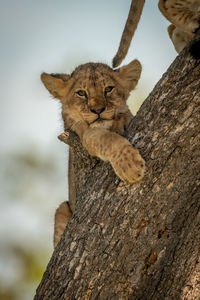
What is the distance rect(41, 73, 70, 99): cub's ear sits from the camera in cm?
455

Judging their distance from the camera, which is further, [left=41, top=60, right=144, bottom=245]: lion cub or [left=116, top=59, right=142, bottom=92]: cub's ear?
[left=116, top=59, right=142, bottom=92]: cub's ear

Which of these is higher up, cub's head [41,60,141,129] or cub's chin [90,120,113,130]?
cub's head [41,60,141,129]

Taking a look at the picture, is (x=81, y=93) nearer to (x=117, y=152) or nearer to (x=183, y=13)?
(x=183, y=13)

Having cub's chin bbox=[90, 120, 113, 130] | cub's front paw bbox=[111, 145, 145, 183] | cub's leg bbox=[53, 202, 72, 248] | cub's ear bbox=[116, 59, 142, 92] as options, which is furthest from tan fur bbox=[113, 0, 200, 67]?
cub's leg bbox=[53, 202, 72, 248]

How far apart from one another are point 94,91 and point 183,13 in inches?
42.3

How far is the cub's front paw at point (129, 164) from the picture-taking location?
270 cm

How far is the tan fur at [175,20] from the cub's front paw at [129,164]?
4.91 feet

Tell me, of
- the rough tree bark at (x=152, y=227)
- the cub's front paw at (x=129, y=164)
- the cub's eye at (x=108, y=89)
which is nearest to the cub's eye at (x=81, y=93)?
the cub's eye at (x=108, y=89)

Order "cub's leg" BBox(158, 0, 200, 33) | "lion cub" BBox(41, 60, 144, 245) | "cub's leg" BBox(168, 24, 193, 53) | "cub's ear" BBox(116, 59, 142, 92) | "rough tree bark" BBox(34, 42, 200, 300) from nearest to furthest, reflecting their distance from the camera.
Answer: "rough tree bark" BBox(34, 42, 200, 300) < "lion cub" BBox(41, 60, 144, 245) < "cub's leg" BBox(158, 0, 200, 33) < "cub's leg" BBox(168, 24, 193, 53) < "cub's ear" BBox(116, 59, 142, 92)

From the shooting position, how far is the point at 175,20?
397cm

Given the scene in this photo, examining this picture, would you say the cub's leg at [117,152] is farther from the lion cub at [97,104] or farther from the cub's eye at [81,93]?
the cub's eye at [81,93]

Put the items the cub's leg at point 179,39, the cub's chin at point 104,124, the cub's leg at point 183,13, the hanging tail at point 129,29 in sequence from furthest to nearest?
the hanging tail at point 129,29 < the cub's leg at point 179,39 < the cub's chin at point 104,124 < the cub's leg at point 183,13

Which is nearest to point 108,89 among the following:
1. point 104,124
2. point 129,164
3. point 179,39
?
point 104,124

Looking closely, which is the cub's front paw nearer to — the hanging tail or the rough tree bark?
the rough tree bark
